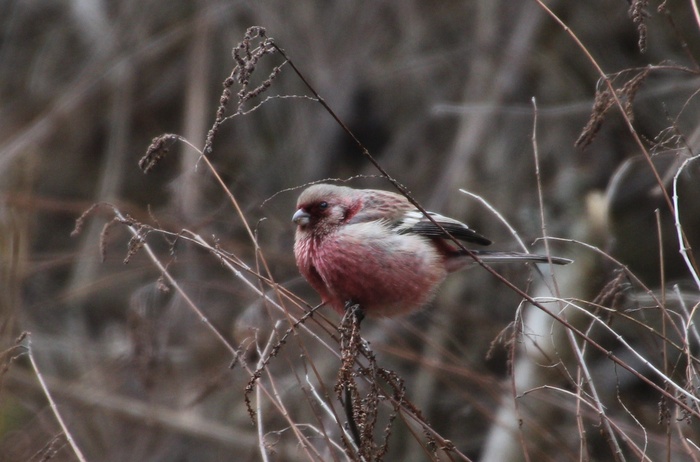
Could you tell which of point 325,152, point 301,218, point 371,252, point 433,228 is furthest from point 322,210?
point 325,152

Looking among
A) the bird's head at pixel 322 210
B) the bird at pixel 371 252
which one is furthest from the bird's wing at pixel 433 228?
the bird's head at pixel 322 210

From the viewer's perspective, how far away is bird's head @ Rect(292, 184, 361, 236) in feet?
14.7

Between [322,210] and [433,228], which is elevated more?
[322,210]

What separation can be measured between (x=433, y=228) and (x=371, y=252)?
0.63m

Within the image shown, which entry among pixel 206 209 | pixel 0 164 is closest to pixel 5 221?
pixel 0 164

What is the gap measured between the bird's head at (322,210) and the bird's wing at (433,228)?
0.32 meters

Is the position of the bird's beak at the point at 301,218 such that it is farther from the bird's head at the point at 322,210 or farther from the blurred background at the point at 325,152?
the blurred background at the point at 325,152

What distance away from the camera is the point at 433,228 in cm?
487

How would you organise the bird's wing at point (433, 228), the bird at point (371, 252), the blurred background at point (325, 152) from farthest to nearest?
1. the blurred background at point (325, 152)
2. the bird's wing at point (433, 228)
3. the bird at point (371, 252)

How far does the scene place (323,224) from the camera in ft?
14.7

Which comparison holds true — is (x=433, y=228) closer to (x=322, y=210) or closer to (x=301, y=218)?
(x=322, y=210)

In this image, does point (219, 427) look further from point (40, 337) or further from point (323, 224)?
point (323, 224)

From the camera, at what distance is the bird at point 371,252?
4285 millimetres


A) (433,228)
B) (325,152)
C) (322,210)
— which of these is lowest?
(433,228)
